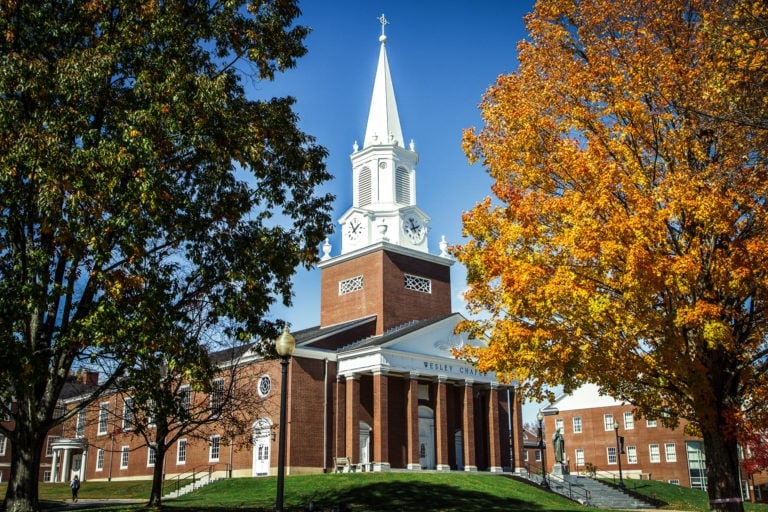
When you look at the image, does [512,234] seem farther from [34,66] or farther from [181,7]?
[34,66]

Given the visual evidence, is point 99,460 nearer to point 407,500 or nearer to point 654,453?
point 407,500

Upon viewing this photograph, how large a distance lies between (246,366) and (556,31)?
26.3 meters

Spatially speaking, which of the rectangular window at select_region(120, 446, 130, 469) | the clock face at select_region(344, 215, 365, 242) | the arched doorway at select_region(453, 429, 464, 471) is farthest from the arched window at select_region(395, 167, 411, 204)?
the rectangular window at select_region(120, 446, 130, 469)

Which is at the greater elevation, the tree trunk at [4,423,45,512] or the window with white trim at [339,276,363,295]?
A: the window with white trim at [339,276,363,295]

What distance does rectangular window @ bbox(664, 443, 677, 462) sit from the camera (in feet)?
189

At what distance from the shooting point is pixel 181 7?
1568cm

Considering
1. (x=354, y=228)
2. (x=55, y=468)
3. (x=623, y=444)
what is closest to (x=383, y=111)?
(x=354, y=228)

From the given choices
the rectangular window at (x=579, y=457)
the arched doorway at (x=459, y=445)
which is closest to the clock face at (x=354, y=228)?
the arched doorway at (x=459, y=445)

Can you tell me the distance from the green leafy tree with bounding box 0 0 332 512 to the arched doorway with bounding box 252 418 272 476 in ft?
71.9

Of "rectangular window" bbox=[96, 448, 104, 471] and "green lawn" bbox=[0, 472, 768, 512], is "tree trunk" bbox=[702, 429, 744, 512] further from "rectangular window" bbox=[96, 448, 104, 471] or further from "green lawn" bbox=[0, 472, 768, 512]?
"rectangular window" bbox=[96, 448, 104, 471]

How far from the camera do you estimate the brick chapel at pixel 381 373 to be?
3756 centimetres

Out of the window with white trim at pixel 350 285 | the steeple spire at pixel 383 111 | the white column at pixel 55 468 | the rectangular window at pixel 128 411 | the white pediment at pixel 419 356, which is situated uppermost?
the steeple spire at pixel 383 111

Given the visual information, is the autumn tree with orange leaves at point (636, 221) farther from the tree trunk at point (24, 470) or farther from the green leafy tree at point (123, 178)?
the tree trunk at point (24, 470)

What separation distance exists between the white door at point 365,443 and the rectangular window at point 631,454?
3093 centimetres
